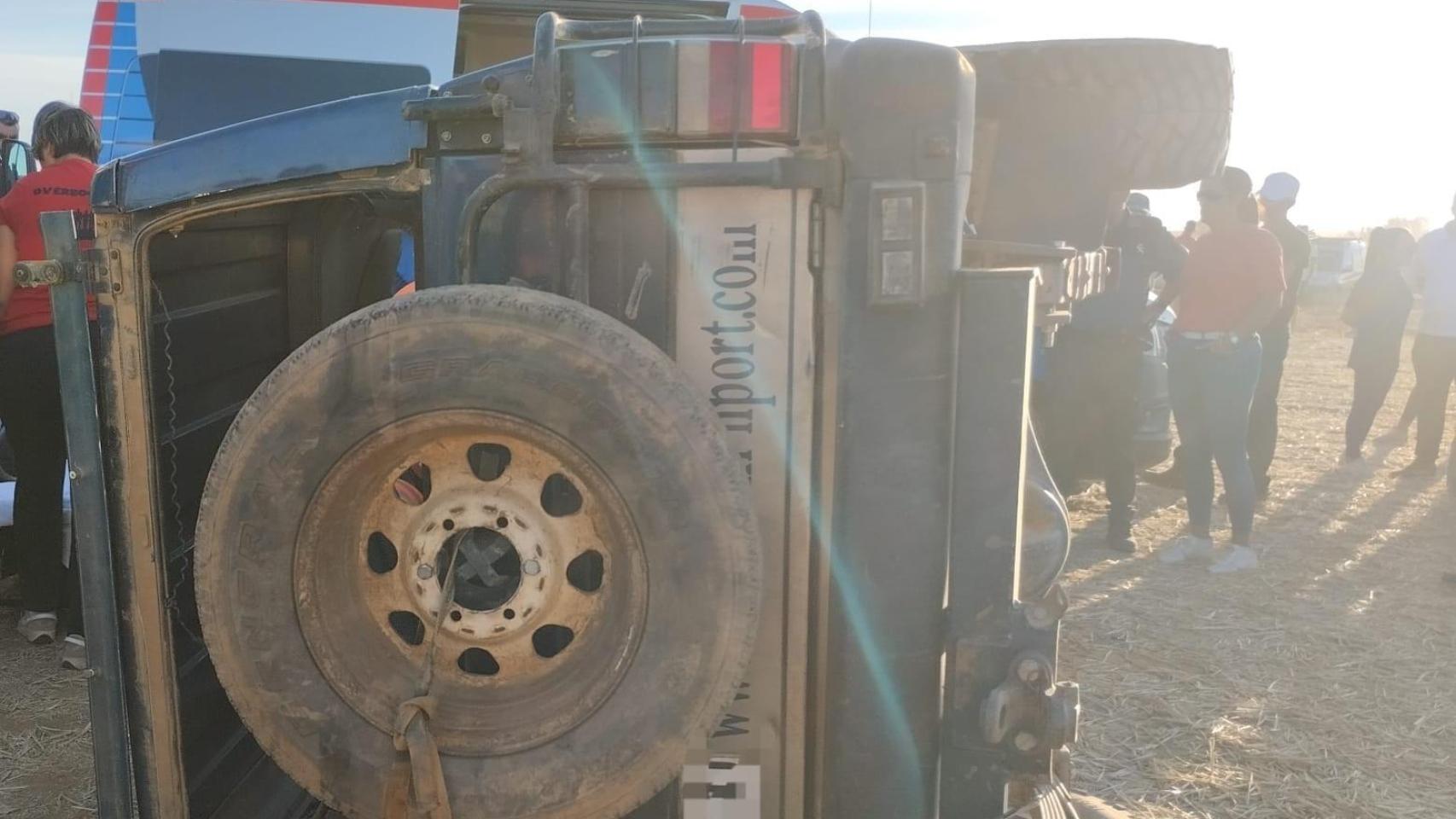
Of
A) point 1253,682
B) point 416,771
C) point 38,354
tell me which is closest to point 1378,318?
point 1253,682

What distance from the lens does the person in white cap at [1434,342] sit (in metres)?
7.83

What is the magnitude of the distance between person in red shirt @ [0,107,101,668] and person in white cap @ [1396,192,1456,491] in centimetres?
787

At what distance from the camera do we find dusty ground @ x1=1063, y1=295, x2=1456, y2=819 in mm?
3684

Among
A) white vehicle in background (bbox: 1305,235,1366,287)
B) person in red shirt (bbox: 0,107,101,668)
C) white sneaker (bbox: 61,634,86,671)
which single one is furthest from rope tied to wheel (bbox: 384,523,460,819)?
white vehicle in background (bbox: 1305,235,1366,287)

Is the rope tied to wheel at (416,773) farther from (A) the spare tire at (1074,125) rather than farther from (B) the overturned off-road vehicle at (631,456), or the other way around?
(A) the spare tire at (1074,125)

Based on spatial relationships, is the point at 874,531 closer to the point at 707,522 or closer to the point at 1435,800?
the point at 707,522

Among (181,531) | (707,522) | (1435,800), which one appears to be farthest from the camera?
(1435,800)

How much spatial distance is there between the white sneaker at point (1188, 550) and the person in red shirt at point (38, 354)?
5.03m

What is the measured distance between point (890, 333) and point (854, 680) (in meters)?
0.56

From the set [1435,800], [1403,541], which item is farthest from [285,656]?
[1403,541]

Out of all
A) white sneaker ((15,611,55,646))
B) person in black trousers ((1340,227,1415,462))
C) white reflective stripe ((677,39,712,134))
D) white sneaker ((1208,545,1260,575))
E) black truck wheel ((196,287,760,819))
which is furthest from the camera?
person in black trousers ((1340,227,1415,462))

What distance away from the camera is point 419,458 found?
185cm

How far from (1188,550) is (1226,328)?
3.97 ft

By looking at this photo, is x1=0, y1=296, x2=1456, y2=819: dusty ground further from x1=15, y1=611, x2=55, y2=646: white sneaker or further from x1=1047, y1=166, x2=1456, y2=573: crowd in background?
x1=1047, y1=166, x2=1456, y2=573: crowd in background
